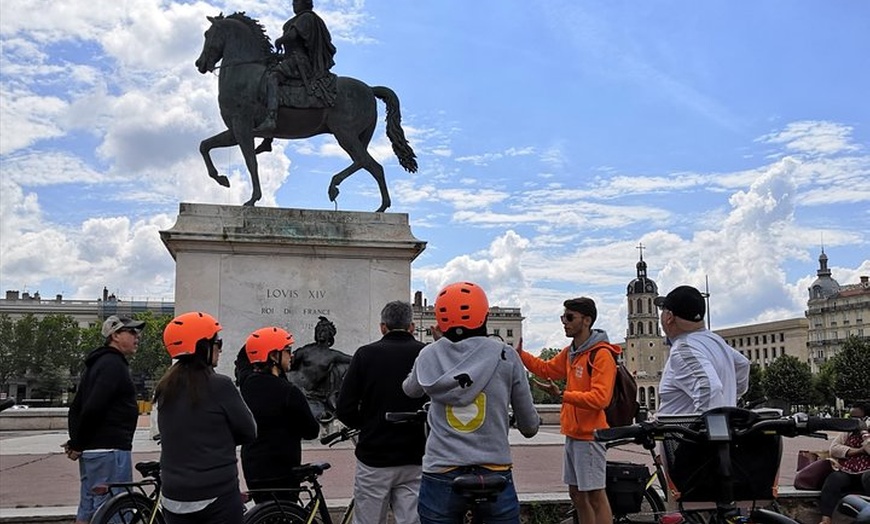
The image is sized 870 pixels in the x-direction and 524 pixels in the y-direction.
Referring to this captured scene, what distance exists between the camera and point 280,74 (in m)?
16.2

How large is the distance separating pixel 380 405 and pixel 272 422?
0.88 metres

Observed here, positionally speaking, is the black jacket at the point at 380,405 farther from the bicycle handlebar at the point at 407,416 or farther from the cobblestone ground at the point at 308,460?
the cobblestone ground at the point at 308,460

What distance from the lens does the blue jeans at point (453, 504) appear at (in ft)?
14.6

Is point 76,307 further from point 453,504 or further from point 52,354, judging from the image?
point 453,504

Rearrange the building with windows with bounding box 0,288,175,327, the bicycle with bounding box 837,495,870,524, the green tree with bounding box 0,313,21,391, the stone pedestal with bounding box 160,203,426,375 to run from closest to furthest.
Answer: the bicycle with bounding box 837,495,870,524
the stone pedestal with bounding box 160,203,426,375
the green tree with bounding box 0,313,21,391
the building with windows with bounding box 0,288,175,327

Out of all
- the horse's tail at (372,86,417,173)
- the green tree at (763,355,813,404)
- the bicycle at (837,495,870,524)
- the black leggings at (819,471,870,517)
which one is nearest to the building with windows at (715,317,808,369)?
the green tree at (763,355,813,404)

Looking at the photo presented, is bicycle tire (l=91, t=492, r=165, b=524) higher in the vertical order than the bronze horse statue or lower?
lower

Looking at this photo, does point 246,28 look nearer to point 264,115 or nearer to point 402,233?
point 264,115

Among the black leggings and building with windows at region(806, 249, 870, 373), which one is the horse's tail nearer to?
the black leggings

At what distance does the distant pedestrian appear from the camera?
564cm

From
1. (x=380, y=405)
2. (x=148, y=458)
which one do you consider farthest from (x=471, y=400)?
(x=148, y=458)

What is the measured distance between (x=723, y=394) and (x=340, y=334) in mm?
11597

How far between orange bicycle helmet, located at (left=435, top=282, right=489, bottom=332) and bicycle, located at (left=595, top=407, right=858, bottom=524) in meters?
1.15

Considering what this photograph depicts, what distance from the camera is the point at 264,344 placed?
609 cm
